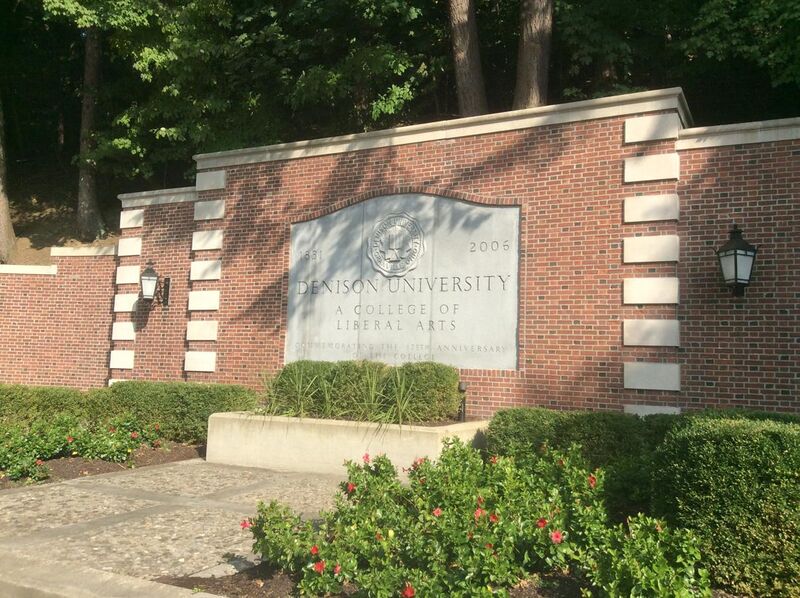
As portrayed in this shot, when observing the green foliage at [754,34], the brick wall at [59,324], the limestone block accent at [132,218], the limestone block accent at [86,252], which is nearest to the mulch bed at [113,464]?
the brick wall at [59,324]

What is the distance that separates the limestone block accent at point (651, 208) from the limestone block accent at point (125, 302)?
9.33m

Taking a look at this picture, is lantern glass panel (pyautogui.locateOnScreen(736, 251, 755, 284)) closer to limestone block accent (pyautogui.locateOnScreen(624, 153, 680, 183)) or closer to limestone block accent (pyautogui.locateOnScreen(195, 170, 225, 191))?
limestone block accent (pyautogui.locateOnScreen(624, 153, 680, 183))

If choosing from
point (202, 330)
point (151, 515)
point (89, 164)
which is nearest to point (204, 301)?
point (202, 330)

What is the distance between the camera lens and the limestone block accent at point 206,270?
43.8ft

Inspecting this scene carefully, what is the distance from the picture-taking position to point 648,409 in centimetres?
964

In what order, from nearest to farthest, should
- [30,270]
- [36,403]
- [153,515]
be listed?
[153,515] → [36,403] → [30,270]

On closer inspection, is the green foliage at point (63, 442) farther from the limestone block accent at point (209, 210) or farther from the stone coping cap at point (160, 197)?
the stone coping cap at point (160, 197)

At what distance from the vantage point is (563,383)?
33.6 feet

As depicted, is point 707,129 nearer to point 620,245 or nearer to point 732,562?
point 620,245

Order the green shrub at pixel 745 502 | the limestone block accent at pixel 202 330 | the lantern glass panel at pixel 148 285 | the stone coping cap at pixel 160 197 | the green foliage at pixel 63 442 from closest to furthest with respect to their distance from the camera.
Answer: the green shrub at pixel 745 502 < the green foliage at pixel 63 442 < the limestone block accent at pixel 202 330 < the lantern glass panel at pixel 148 285 < the stone coping cap at pixel 160 197

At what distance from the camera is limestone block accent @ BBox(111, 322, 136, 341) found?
46.5 ft

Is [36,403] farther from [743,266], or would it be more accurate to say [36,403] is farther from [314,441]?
[743,266]

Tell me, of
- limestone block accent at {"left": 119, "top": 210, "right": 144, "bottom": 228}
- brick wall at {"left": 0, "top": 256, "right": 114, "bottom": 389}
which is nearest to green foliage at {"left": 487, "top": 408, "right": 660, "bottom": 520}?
limestone block accent at {"left": 119, "top": 210, "right": 144, "bottom": 228}

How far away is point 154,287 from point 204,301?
1.23 metres
